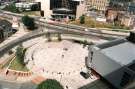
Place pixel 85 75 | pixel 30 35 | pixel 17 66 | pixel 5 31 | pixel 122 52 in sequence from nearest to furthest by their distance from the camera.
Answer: pixel 122 52
pixel 85 75
pixel 17 66
pixel 30 35
pixel 5 31

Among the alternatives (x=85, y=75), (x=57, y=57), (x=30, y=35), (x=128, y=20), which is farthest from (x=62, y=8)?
(x=85, y=75)

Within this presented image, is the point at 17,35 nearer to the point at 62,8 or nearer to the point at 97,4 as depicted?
the point at 62,8

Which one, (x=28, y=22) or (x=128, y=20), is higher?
(x=128, y=20)

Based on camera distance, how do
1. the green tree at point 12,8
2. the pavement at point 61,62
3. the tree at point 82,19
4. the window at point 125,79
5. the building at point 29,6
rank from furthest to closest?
1. the building at point 29,6
2. the green tree at point 12,8
3. the tree at point 82,19
4. the pavement at point 61,62
5. the window at point 125,79

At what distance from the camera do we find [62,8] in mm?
168125

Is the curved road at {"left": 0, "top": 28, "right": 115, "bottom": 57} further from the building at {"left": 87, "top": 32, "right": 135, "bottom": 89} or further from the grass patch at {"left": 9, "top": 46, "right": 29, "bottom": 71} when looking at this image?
the building at {"left": 87, "top": 32, "right": 135, "bottom": 89}

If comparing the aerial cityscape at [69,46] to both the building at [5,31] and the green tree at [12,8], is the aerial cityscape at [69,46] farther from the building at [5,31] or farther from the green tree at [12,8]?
the green tree at [12,8]

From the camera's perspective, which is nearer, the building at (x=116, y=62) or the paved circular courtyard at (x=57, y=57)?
the building at (x=116, y=62)

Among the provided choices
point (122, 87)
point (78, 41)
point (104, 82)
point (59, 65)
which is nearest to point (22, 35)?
point (78, 41)

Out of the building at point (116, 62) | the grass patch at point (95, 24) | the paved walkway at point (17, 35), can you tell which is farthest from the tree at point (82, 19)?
Result: the building at point (116, 62)

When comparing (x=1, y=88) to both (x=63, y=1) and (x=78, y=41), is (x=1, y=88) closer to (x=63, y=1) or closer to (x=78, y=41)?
(x=78, y=41)

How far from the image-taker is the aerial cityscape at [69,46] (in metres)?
84.9

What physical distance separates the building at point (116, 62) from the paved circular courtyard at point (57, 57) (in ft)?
33.2

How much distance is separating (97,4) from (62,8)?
35215 mm
